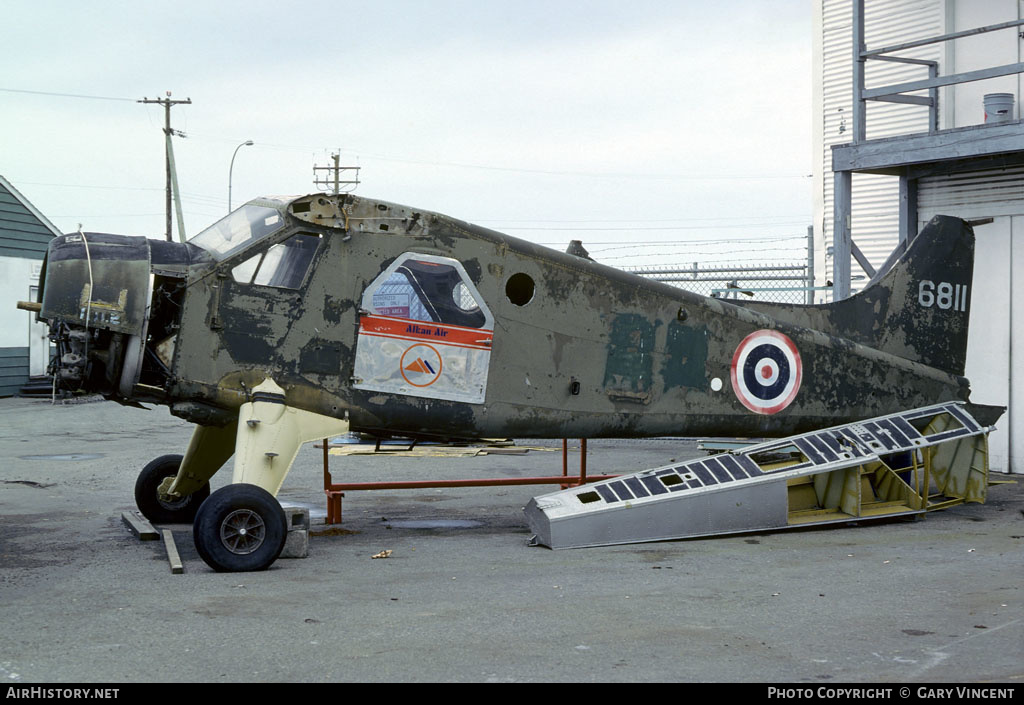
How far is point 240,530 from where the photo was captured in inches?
321

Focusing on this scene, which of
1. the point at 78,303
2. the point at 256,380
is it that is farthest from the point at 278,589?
the point at 78,303

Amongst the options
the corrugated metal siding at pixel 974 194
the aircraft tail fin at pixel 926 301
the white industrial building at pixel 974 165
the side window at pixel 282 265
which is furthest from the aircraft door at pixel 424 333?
the corrugated metal siding at pixel 974 194

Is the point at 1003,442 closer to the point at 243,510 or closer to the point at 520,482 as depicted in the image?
the point at 520,482

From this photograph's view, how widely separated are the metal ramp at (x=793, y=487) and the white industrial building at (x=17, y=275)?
2291cm

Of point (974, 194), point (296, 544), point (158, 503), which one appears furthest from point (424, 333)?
point (974, 194)

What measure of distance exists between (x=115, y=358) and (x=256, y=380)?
3.59 feet

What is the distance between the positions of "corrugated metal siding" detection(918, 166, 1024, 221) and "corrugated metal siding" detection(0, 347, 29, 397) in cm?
2314

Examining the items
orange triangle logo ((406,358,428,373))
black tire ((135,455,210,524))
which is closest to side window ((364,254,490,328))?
orange triangle logo ((406,358,428,373))

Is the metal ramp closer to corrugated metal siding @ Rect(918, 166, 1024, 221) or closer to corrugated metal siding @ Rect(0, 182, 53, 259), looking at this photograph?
corrugated metal siding @ Rect(918, 166, 1024, 221)

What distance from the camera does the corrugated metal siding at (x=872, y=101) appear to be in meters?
16.6

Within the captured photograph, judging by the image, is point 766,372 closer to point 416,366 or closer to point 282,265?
point 416,366

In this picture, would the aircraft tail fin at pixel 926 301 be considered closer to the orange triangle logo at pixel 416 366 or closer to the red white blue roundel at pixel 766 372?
the red white blue roundel at pixel 766 372

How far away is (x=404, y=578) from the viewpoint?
26.0 feet

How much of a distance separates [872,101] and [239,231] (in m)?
12.0
